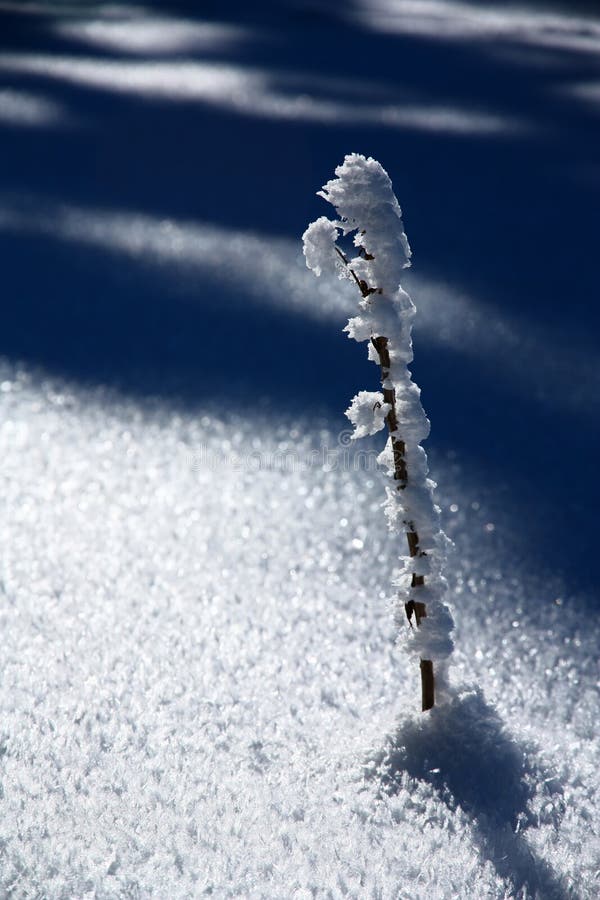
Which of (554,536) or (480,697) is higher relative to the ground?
(554,536)

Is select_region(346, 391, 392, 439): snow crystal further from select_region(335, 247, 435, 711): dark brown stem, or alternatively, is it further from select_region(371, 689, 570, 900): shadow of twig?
select_region(371, 689, 570, 900): shadow of twig

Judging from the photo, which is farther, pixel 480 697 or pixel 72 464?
pixel 72 464

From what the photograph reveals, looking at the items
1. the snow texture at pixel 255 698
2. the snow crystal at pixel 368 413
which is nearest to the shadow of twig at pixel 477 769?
the snow texture at pixel 255 698

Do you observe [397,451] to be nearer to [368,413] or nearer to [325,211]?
[368,413]

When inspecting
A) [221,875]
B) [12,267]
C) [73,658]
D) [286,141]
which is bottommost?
[221,875]

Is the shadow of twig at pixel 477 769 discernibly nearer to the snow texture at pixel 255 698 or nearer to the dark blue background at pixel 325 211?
the snow texture at pixel 255 698

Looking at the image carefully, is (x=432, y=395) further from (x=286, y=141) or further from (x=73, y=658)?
(x=286, y=141)

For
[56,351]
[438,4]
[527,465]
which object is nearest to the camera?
[527,465]

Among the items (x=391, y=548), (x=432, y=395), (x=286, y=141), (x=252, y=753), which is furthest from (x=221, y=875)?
(x=286, y=141)
